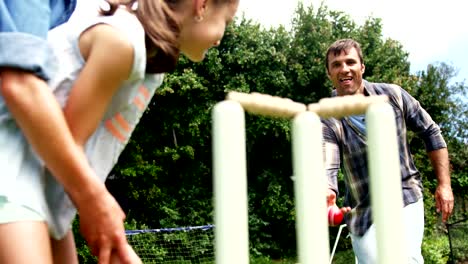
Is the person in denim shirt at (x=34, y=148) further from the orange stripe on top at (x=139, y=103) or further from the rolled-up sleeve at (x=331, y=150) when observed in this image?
the rolled-up sleeve at (x=331, y=150)

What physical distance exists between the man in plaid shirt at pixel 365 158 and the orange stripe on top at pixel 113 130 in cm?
160

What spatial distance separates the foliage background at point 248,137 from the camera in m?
11.6

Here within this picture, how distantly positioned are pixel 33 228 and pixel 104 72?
0.79 ft

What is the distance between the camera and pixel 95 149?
1025mm

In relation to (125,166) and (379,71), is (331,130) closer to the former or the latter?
(125,166)

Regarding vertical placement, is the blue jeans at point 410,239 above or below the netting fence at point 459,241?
above

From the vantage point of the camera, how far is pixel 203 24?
1035 millimetres

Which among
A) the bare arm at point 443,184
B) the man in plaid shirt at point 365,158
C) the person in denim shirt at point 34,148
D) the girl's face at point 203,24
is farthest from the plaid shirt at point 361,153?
the person in denim shirt at point 34,148

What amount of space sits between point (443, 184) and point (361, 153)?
0.43 meters

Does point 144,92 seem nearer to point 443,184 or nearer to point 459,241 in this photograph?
point 443,184

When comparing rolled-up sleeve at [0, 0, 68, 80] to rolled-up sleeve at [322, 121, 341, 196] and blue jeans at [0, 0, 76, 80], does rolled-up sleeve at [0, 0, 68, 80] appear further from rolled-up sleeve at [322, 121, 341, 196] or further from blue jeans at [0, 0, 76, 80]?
rolled-up sleeve at [322, 121, 341, 196]

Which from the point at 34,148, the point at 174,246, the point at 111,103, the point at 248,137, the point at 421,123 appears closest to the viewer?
the point at 34,148

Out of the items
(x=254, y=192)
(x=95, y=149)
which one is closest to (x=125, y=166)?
(x=254, y=192)

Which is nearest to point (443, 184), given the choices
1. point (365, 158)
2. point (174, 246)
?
point (365, 158)
